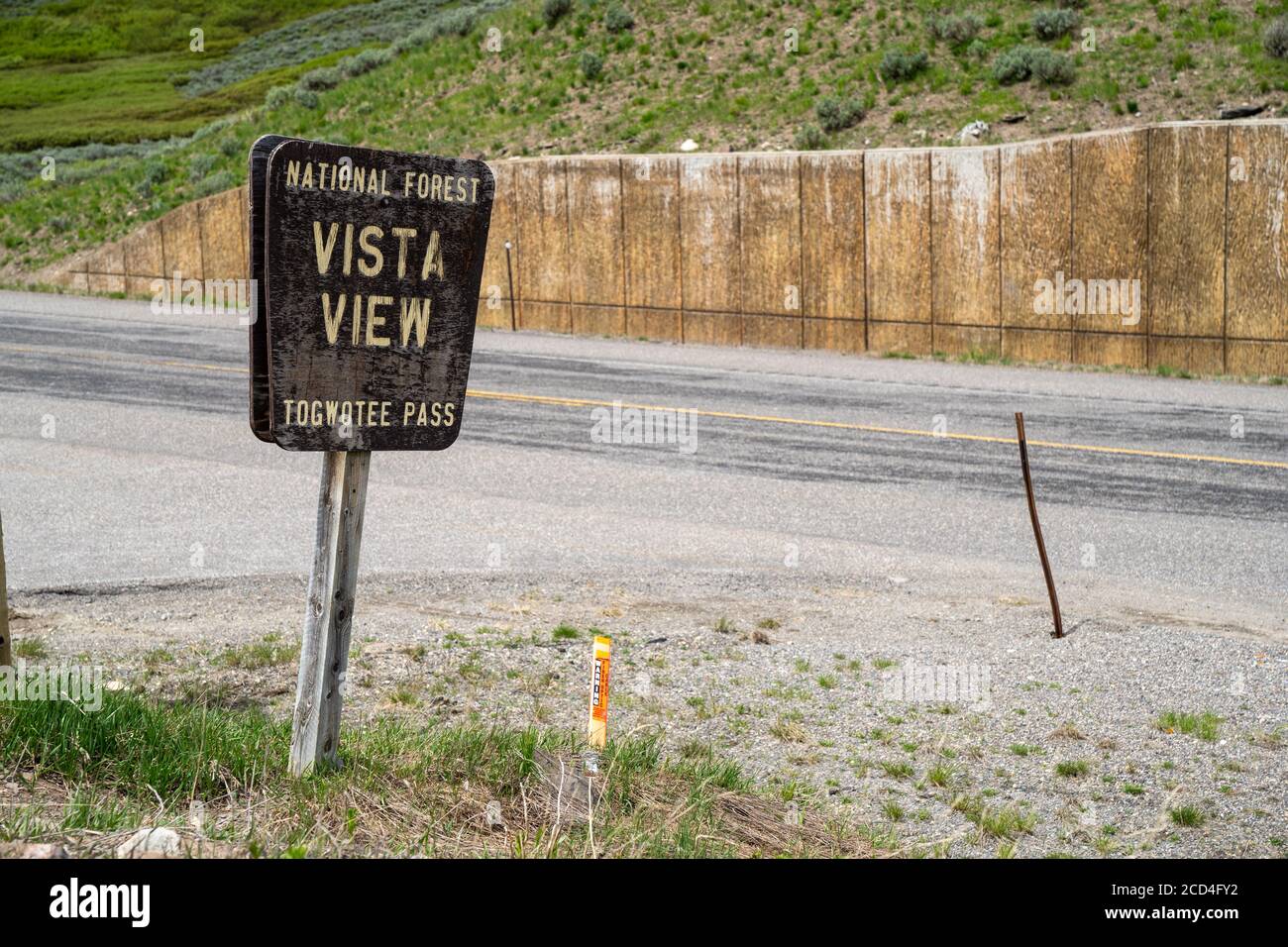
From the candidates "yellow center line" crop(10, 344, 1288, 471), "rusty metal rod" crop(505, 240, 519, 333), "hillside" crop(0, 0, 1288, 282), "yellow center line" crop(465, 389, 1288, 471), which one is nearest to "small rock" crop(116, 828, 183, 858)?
"yellow center line" crop(10, 344, 1288, 471)

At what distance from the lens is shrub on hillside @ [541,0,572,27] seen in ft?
136

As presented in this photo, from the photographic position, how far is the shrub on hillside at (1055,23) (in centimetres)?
3219

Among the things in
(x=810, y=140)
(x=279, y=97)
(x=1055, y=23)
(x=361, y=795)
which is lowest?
(x=361, y=795)

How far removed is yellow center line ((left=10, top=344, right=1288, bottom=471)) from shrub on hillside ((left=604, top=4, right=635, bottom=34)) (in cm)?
2173

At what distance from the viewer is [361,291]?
5.02 metres

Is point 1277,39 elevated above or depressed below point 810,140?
above

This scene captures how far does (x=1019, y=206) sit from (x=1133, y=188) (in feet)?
6.24

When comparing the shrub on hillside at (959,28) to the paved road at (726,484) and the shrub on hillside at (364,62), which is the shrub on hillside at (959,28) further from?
the shrub on hillside at (364,62)

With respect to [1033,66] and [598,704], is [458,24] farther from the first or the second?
[598,704]

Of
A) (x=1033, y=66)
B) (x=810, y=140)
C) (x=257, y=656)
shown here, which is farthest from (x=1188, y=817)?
(x=1033, y=66)

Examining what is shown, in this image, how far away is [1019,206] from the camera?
904 inches

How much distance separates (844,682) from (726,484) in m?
6.01

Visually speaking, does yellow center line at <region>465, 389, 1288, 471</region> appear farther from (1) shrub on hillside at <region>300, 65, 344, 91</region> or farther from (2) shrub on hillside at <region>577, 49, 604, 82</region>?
(1) shrub on hillside at <region>300, 65, 344, 91</region>

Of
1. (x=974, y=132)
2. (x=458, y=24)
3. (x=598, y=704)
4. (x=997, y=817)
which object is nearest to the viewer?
(x=598, y=704)
